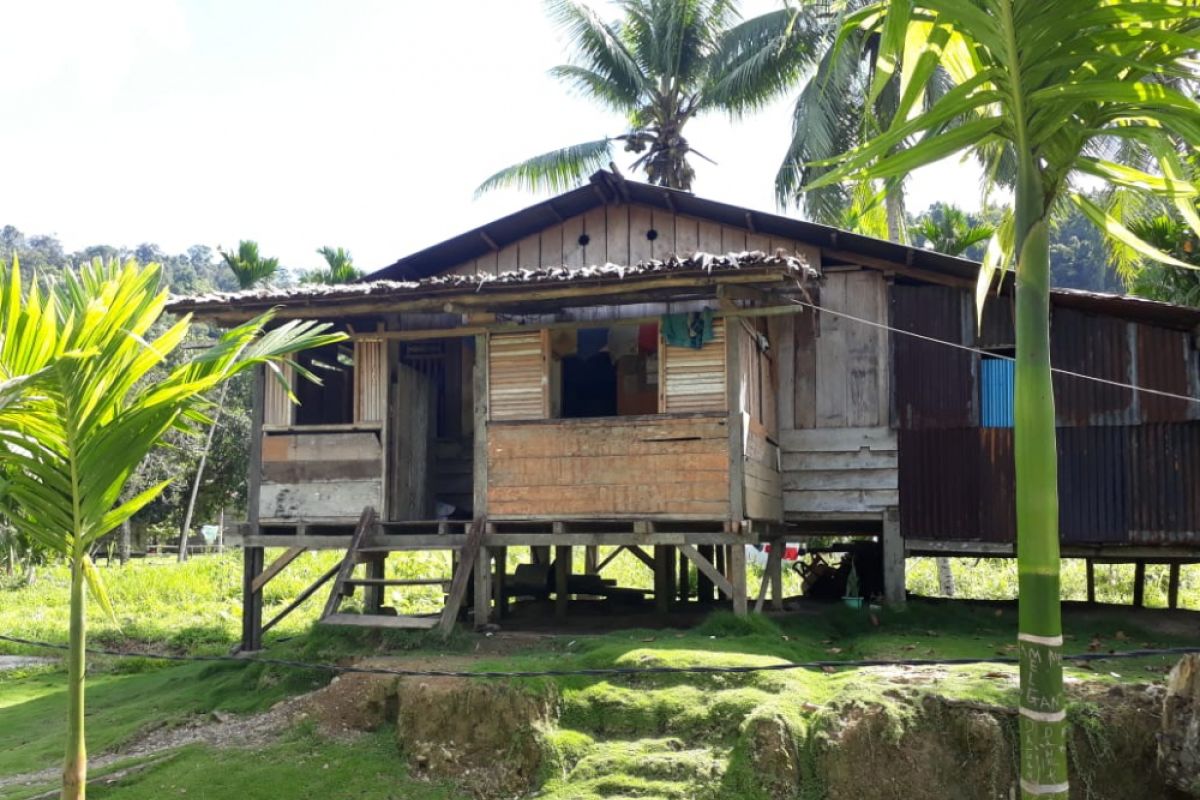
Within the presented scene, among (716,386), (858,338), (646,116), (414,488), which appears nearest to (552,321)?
(716,386)

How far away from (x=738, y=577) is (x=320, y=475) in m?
5.31

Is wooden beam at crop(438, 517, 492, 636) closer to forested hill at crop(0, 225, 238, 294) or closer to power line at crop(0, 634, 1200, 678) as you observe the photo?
power line at crop(0, 634, 1200, 678)

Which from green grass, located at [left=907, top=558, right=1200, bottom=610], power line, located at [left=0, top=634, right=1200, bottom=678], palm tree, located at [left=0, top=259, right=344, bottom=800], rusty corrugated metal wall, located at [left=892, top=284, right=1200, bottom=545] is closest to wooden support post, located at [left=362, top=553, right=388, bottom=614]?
power line, located at [left=0, top=634, right=1200, bottom=678]

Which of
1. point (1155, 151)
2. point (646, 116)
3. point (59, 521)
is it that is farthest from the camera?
point (646, 116)

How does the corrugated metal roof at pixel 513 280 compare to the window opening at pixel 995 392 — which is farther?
the window opening at pixel 995 392

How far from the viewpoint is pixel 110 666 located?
16688mm

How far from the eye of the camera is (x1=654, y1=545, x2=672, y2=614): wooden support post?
1482cm

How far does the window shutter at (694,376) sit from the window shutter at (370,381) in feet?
11.7

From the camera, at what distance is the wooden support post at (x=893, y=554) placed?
1328 cm

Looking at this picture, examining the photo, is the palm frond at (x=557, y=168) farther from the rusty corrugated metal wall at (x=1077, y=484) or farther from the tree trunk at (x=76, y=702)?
the tree trunk at (x=76, y=702)

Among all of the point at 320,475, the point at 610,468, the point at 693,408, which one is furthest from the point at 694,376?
the point at 320,475

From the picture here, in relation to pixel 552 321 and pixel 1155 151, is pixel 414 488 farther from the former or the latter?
pixel 1155 151

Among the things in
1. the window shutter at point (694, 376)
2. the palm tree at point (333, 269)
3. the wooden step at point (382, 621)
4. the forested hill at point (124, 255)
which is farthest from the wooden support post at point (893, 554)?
the forested hill at point (124, 255)

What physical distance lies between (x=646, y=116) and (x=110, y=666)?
51.1 feet
